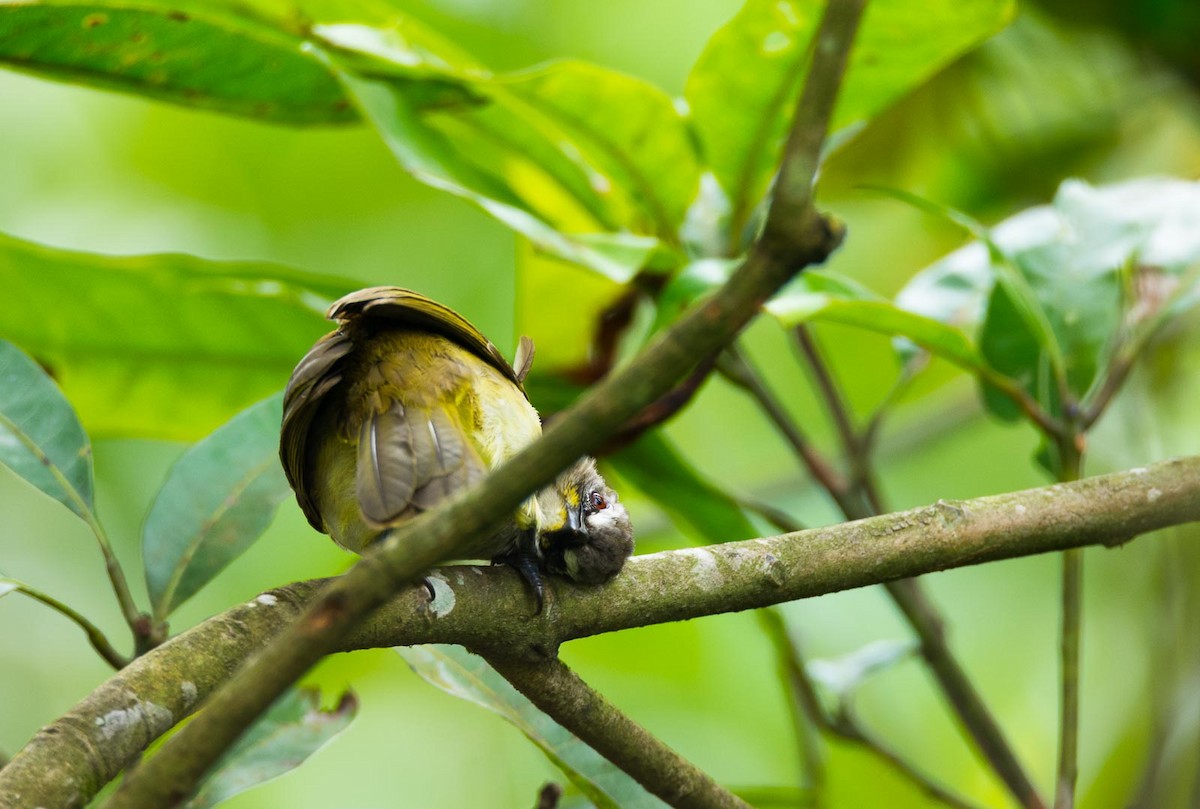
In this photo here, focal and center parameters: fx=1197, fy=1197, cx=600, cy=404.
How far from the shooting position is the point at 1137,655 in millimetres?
3117

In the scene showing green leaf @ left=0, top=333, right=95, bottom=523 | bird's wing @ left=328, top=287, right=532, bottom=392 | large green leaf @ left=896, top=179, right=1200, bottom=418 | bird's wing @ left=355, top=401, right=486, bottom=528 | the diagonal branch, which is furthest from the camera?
large green leaf @ left=896, top=179, right=1200, bottom=418

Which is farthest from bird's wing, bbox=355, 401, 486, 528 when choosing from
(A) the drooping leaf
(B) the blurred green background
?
(B) the blurred green background

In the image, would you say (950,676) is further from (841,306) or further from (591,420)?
(591,420)

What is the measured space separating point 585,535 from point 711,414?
10.0 feet

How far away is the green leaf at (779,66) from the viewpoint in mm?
1760

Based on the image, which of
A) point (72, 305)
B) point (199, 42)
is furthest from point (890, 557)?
point (72, 305)

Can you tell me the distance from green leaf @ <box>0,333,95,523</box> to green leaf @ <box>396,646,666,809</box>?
0.42m

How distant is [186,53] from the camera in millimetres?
1695

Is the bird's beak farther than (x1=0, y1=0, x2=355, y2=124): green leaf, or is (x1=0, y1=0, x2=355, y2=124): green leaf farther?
(x1=0, y1=0, x2=355, y2=124): green leaf

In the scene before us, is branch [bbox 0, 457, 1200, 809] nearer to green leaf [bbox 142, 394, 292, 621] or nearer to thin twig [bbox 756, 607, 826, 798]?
green leaf [bbox 142, 394, 292, 621]

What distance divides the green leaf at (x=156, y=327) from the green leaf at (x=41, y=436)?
444 mm

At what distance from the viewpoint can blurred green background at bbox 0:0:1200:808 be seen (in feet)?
10.5

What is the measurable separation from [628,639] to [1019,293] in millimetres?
1905

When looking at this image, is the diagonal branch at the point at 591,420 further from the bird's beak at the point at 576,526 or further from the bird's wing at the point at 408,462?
the bird's beak at the point at 576,526
